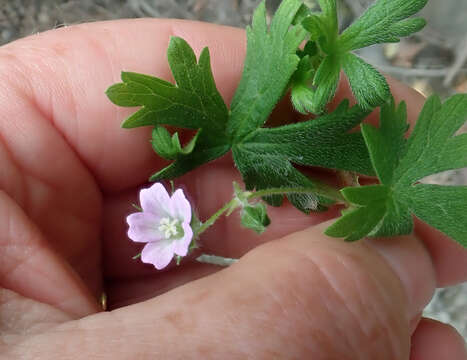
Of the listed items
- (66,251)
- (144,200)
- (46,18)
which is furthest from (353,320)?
(46,18)

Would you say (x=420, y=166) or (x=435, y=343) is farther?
(x=435, y=343)

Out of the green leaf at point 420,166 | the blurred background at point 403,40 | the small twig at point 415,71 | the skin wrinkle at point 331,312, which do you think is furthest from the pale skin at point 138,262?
the small twig at point 415,71

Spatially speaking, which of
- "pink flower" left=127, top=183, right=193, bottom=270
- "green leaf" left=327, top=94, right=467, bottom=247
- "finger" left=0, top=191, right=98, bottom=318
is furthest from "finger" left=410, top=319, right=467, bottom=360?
"finger" left=0, top=191, right=98, bottom=318

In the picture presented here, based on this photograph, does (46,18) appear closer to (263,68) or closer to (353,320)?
(263,68)

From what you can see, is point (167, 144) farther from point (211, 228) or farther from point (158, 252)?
point (211, 228)

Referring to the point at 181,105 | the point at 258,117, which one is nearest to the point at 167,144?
the point at 181,105
